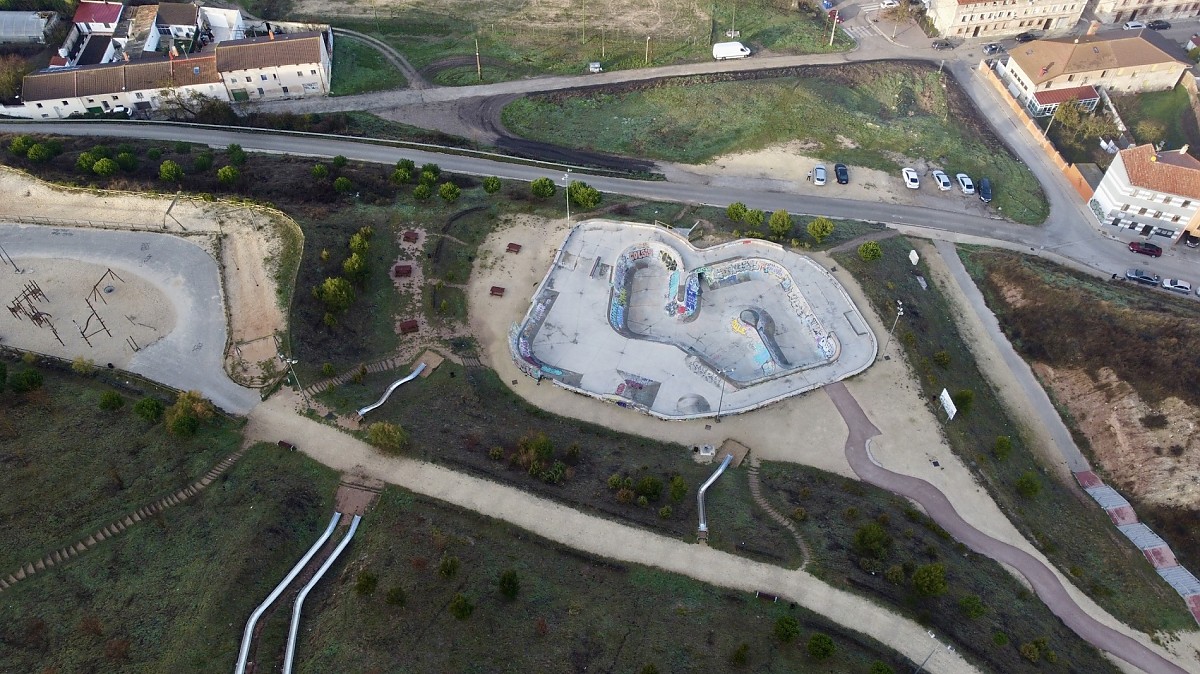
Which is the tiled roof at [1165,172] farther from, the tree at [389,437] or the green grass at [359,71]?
the green grass at [359,71]

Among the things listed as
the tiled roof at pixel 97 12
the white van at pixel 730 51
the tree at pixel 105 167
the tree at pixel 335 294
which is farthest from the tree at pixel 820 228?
the tiled roof at pixel 97 12

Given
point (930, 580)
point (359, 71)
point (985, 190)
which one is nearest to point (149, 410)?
point (930, 580)

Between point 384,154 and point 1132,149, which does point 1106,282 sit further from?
point 384,154

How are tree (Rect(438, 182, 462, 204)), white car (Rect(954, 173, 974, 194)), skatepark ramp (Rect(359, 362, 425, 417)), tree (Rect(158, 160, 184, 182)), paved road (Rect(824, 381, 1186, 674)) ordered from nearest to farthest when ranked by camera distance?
1. paved road (Rect(824, 381, 1186, 674))
2. skatepark ramp (Rect(359, 362, 425, 417))
3. tree (Rect(158, 160, 184, 182))
4. tree (Rect(438, 182, 462, 204))
5. white car (Rect(954, 173, 974, 194))

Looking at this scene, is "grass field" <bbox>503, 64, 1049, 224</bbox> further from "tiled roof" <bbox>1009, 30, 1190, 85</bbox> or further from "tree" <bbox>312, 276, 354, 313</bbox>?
"tree" <bbox>312, 276, 354, 313</bbox>

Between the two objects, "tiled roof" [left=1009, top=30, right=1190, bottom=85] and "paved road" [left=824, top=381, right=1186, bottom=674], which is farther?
"tiled roof" [left=1009, top=30, right=1190, bottom=85]

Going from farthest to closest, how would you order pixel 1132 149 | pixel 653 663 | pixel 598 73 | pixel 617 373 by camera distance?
pixel 598 73
pixel 1132 149
pixel 617 373
pixel 653 663

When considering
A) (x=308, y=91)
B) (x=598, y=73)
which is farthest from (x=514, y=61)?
(x=308, y=91)

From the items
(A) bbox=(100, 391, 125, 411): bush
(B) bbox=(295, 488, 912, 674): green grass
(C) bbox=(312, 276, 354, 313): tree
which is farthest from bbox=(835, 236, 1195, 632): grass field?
(A) bbox=(100, 391, 125, 411): bush
